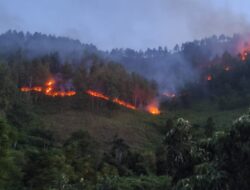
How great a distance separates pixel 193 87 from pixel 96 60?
2818 cm

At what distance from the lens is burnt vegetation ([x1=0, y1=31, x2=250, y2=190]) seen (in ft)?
52.7

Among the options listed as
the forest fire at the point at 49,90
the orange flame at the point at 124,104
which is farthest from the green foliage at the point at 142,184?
the forest fire at the point at 49,90

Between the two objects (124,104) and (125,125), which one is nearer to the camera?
(125,125)

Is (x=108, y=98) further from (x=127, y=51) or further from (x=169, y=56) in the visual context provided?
(x=127, y=51)

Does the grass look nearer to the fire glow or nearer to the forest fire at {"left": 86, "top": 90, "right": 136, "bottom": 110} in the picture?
the forest fire at {"left": 86, "top": 90, "right": 136, "bottom": 110}

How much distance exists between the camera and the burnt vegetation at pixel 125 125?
16056 millimetres

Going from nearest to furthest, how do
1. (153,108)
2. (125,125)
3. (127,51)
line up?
(125,125), (153,108), (127,51)

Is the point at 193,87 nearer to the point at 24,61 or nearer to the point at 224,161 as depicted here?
the point at 24,61

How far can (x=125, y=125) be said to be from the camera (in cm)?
7469

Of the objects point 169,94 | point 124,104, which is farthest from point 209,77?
point 124,104

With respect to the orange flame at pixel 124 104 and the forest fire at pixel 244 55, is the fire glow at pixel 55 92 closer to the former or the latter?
the orange flame at pixel 124 104

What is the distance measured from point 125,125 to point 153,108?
22634mm

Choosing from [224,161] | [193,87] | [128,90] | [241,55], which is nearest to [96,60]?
[128,90]

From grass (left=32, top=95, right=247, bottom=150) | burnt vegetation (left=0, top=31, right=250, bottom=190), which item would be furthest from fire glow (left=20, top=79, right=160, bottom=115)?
grass (left=32, top=95, right=247, bottom=150)
